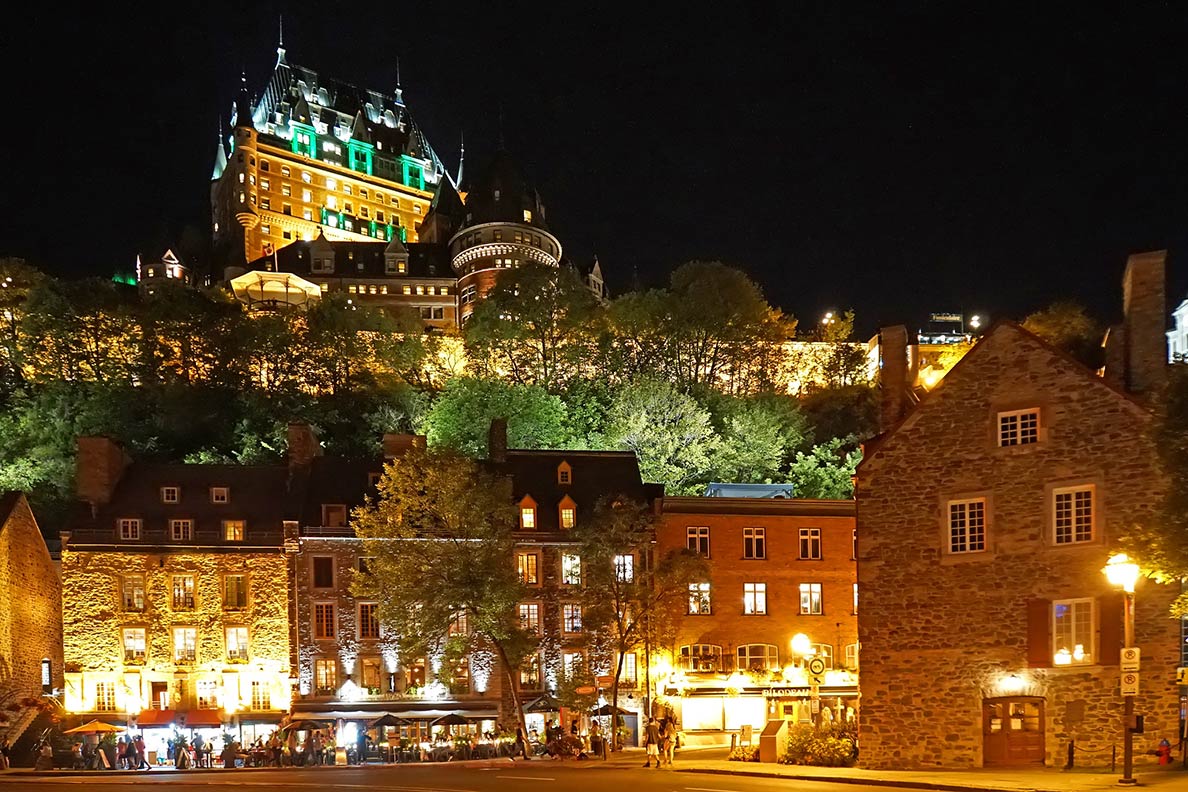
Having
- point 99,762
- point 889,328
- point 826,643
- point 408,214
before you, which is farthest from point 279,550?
point 408,214

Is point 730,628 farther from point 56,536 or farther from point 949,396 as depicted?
point 56,536

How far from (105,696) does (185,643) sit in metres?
3.70

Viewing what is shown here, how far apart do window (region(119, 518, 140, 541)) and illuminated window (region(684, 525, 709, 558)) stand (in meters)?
22.5

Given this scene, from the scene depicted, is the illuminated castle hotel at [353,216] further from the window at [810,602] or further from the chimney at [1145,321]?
the chimney at [1145,321]

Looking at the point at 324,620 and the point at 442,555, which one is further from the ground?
the point at 442,555

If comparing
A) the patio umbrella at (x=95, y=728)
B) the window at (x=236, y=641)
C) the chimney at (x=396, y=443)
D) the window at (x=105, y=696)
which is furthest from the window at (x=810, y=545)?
the window at (x=105, y=696)

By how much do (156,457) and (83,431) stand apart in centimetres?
506

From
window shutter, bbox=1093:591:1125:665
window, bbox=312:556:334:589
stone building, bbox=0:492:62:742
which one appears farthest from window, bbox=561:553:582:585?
window shutter, bbox=1093:591:1125:665

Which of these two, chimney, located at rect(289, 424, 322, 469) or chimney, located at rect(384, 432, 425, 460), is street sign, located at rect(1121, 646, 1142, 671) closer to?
chimney, located at rect(384, 432, 425, 460)

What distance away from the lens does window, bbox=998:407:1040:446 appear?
104 feet

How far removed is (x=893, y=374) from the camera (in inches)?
1405

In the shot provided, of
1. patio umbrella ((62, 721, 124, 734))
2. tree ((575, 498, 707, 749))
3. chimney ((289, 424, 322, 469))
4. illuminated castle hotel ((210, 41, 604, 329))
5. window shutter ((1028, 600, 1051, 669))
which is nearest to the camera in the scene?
window shutter ((1028, 600, 1051, 669))

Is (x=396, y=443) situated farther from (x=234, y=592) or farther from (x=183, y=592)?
(x=183, y=592)

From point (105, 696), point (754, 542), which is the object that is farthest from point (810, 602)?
point (105, 696)
